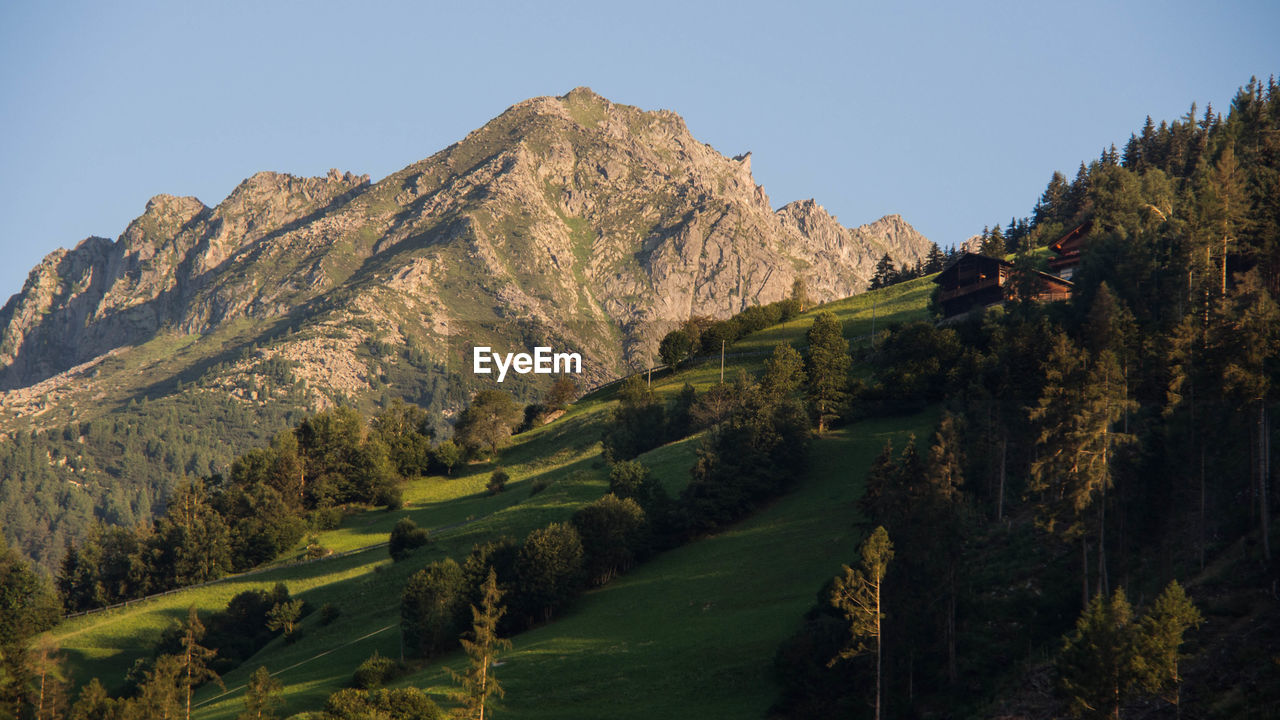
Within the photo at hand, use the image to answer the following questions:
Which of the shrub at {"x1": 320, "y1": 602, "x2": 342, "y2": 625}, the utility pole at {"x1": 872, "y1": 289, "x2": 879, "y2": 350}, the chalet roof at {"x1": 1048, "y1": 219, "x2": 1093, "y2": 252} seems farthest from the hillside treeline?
the chalet roof at {"x1": 1048, "y1": 219, "x2": 1093, "y2": 252}

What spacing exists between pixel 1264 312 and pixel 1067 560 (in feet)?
61.4

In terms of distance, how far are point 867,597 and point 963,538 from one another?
6.57 m

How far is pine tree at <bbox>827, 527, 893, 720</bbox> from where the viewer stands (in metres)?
46.7

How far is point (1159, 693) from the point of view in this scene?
36.7 meters

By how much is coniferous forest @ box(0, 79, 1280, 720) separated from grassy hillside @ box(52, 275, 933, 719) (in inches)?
94.7

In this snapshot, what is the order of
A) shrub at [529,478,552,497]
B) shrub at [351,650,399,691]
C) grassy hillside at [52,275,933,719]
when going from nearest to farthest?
1. grassy hillside at [52,275,933,719]
2. shrub at [351,650,399,691]
3. shrub at [529,478,552,497]

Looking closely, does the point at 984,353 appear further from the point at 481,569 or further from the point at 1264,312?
the point at 481,569

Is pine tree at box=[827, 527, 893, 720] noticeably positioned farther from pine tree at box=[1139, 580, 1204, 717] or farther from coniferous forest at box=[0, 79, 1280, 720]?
pine tree at box=[1139, 580, 1204, 717]

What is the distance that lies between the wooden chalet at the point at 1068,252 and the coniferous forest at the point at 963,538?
7372 mm

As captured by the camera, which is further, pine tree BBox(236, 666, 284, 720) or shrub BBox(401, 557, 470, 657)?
shrub BBox(401, 557, 470, 657)

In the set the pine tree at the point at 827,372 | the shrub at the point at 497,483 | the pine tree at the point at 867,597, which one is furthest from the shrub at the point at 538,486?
the pine tree at the point at 867,597

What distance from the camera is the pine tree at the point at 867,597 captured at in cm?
4669

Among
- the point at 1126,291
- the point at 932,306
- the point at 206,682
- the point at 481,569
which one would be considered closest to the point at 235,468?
the point at 206,682

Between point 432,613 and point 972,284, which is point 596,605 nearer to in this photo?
point 432,613
